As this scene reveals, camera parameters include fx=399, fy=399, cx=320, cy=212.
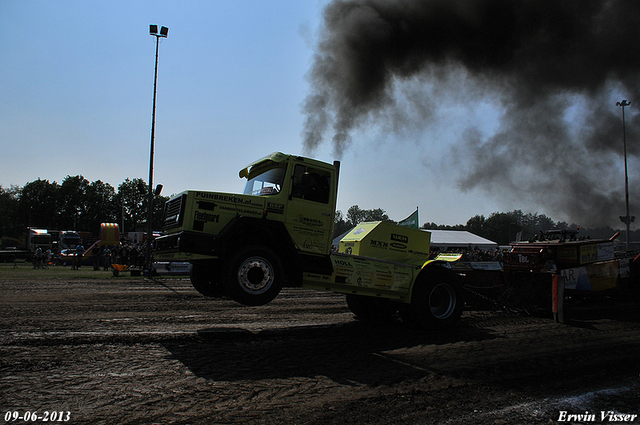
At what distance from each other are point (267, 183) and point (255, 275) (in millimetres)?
1671

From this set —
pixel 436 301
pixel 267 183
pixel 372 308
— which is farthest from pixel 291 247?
pixel 436 301

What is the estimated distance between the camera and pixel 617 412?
3887 mm

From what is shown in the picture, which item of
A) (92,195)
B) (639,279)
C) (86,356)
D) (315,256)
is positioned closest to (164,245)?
(86,356)

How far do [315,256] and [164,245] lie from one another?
2.46 metres

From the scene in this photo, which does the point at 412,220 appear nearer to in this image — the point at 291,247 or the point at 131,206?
the point at 291,247

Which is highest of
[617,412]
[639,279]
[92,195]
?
[92,195]

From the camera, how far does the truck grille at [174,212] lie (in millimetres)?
6047

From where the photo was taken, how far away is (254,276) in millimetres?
6117

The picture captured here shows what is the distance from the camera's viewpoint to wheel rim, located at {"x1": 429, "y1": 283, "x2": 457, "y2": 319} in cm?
796

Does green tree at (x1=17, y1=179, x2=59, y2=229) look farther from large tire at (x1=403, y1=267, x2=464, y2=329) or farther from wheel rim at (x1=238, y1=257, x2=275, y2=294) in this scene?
large tire at (x1=403, y1=267, x2=464, y2=329)

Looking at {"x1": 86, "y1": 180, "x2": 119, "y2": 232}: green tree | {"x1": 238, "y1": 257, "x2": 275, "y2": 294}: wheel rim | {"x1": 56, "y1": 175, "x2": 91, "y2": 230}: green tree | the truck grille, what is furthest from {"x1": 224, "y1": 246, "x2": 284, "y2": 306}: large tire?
{"x1": 56, "y1": 175, "x2": 91, "y2": 230}: green tree

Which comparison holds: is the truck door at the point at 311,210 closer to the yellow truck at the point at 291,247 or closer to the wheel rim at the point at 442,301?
the yellow truck at the point at 291,247

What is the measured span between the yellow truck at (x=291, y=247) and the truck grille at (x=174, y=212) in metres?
0.02

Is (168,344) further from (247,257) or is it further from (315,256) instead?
(315,256)
